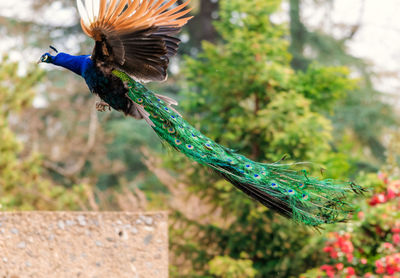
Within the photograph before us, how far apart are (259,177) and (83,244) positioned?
164 centimetres

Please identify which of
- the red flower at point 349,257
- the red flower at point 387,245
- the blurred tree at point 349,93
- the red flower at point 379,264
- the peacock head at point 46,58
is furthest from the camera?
the blurred tree at point 349,93

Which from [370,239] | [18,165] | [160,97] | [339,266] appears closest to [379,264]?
[339,266]

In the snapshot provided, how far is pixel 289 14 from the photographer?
11156mm

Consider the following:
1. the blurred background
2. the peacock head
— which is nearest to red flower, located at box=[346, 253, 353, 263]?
the blurred background

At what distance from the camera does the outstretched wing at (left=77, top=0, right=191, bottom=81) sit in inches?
115

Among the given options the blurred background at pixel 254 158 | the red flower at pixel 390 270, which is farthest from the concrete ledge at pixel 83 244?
the red flower at pixel 390 270

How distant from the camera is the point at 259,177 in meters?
3.14

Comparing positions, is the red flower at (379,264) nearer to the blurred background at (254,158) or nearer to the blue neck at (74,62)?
the blurred background at (254,158)

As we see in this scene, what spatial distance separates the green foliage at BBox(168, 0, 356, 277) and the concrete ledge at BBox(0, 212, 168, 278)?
59.8 inches

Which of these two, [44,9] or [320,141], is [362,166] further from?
[44,9]

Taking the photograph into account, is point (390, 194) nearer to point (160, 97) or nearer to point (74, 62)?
point (160, 97)

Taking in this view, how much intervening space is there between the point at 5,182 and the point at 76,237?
338 centimetres

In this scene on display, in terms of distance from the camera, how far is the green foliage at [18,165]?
655 cm

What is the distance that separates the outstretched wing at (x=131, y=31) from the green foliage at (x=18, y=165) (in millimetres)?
3581
